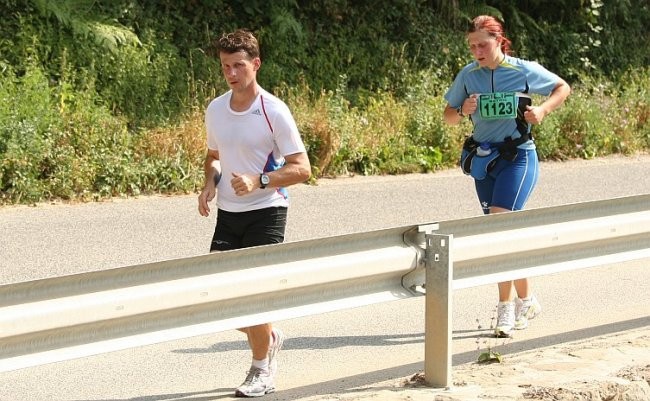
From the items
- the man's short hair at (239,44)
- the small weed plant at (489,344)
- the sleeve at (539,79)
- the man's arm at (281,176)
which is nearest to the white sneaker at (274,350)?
the man's arm at (281,176)

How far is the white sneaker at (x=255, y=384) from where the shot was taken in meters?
6.62

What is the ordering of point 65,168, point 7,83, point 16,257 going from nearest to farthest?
point 16,257 < point 65,168 < point 7,83

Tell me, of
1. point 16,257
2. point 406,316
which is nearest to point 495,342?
point 406,316

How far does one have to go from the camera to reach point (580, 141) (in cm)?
1788

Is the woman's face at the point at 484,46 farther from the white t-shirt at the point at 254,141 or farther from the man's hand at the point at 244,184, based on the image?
the man's hand at the point at 244,184

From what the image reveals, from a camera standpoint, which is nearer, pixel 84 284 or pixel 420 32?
pixel 84 284

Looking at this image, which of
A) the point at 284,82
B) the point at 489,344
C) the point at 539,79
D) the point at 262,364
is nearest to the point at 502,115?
the point at 539,79

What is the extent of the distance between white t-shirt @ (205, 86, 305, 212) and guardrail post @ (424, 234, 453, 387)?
33.7 inches

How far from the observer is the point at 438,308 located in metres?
6.26

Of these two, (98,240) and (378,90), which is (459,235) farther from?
(378,90)

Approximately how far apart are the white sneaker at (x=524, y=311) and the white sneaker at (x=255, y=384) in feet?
6.99

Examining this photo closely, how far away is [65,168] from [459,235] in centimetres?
777

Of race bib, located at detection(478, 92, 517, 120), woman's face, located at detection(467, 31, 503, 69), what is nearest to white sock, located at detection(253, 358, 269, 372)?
race bib, located at detection(478, 92, 517, 120)

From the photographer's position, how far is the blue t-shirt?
806cm
